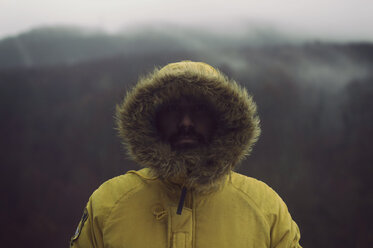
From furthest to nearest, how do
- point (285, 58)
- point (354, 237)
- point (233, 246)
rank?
point (285, 58)
point (354, 237)
point (233, 246)

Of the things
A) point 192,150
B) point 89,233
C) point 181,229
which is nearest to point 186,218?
point 181,229

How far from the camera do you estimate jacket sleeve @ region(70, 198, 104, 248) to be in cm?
84

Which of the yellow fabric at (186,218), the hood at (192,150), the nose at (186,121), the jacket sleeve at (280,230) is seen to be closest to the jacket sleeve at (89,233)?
the yellow fabric at (186,218)

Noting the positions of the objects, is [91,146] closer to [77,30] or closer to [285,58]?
[77,30]

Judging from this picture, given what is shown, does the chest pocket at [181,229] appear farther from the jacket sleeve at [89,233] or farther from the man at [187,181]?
the jacket sleeve at [89,233]

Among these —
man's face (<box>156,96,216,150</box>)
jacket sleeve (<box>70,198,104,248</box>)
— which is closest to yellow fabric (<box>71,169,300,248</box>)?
jacket sleeve (<box>70,198,104,248</box>)

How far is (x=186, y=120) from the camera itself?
87 centimetres

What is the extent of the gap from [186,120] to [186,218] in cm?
28

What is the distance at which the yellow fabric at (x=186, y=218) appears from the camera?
78cm

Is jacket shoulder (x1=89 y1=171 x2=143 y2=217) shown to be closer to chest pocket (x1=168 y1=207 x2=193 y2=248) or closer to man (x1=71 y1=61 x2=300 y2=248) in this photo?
man (x1=71 y1=61 x2=300 y2=248)

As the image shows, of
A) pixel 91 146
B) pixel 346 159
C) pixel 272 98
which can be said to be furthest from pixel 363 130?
pixel 91 146

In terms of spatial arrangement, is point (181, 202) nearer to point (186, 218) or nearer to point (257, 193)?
point (186, 218)

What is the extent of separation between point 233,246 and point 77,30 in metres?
1.32

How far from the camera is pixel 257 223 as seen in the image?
2.63ft
